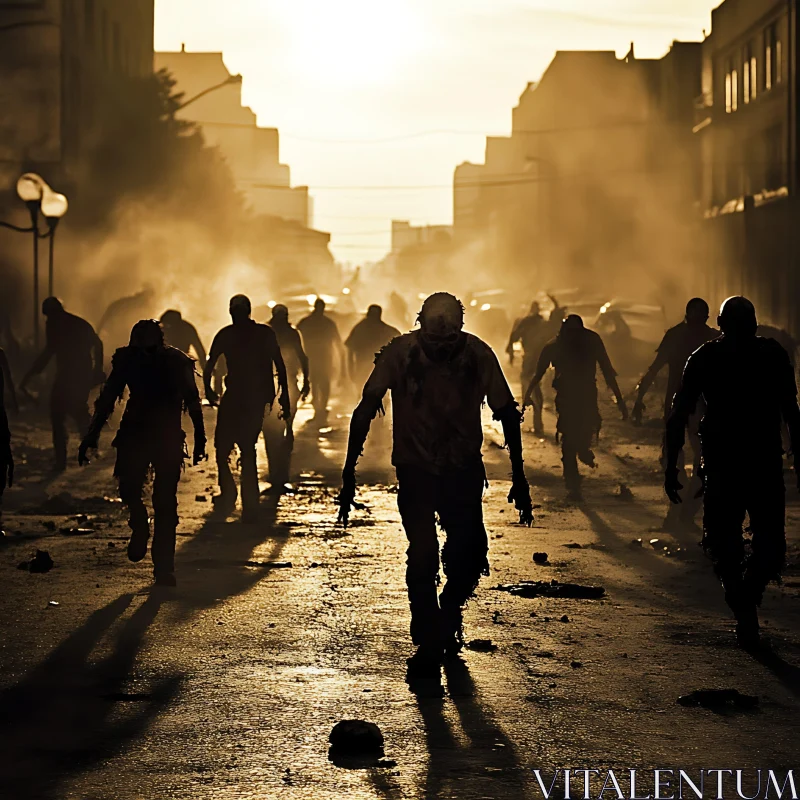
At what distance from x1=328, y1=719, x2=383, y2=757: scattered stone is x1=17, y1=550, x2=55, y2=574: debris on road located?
5.18m

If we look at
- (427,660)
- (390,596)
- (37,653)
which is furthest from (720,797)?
(390,596)

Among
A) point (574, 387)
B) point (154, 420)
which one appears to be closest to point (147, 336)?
point (154, 420)

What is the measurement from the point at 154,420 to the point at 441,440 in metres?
3.14

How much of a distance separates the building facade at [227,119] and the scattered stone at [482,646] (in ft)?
402

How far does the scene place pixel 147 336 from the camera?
1037 centimetres

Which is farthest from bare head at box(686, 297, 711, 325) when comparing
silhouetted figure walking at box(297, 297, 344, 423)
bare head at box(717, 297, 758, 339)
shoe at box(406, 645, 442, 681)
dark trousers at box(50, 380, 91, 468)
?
silhouetted figure walking at box(297, 297, 344, 423)

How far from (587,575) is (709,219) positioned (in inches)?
1941

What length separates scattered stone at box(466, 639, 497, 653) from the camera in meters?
8.17

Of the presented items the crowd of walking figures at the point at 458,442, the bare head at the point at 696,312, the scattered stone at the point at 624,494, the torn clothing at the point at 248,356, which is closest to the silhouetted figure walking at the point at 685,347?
the bare head at the point at 696,312

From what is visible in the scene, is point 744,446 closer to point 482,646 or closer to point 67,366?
point 482,646

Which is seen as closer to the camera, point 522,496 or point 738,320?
point 522,496

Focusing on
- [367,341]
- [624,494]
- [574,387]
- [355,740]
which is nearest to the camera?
[355,740]

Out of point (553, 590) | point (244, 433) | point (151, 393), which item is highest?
point (151, 393)

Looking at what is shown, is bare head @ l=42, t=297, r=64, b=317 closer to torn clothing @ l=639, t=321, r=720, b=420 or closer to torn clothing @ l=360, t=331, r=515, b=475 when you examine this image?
torn clothing @ l=639, t=321, r=720, b=420
